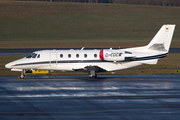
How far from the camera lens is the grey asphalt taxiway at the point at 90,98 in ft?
56.3

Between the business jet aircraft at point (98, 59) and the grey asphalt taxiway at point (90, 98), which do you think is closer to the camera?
the grey asphalt taxiway at point (90, 98)

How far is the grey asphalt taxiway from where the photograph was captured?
1717 centimetres

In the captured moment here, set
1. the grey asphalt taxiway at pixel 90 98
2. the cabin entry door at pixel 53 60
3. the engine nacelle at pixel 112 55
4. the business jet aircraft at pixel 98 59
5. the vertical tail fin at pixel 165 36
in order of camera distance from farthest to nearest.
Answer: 1. the cabin entry door at pixel 53 60
2. the vertical tail fin at pixel 165 36
3. the business jet aircraft at pixel 98 59
4. the engine nacelle at pixel 112 55
5. the grey asphalt taxiway at pixel 90 98

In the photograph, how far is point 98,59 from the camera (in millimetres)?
30516

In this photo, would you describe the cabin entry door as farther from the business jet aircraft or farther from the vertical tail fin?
the vertical tail fin

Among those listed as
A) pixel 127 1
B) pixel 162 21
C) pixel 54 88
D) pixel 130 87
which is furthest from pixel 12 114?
pixel 127 1

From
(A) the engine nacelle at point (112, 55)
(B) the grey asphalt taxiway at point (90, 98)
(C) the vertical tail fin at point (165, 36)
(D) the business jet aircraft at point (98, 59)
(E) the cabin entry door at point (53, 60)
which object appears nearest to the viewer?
(B) the grey asphalt taxiway at point (90, 98)

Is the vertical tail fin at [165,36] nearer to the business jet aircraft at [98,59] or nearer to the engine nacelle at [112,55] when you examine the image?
the business jet aircraft at [98,59]

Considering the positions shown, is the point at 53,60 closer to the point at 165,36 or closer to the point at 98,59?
the point at 98,59

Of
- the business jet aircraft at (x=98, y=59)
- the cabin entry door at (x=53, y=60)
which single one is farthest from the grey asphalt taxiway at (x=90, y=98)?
the cabin entry door at (x=53, y=60)

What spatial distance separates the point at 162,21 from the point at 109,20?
20244 millimetres

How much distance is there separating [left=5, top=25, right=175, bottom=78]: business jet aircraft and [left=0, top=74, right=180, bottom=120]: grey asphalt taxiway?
1.38m

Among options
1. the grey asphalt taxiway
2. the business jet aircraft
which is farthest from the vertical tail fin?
the grey asphalt taxiway

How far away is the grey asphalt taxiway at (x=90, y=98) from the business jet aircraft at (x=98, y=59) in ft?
4.52
